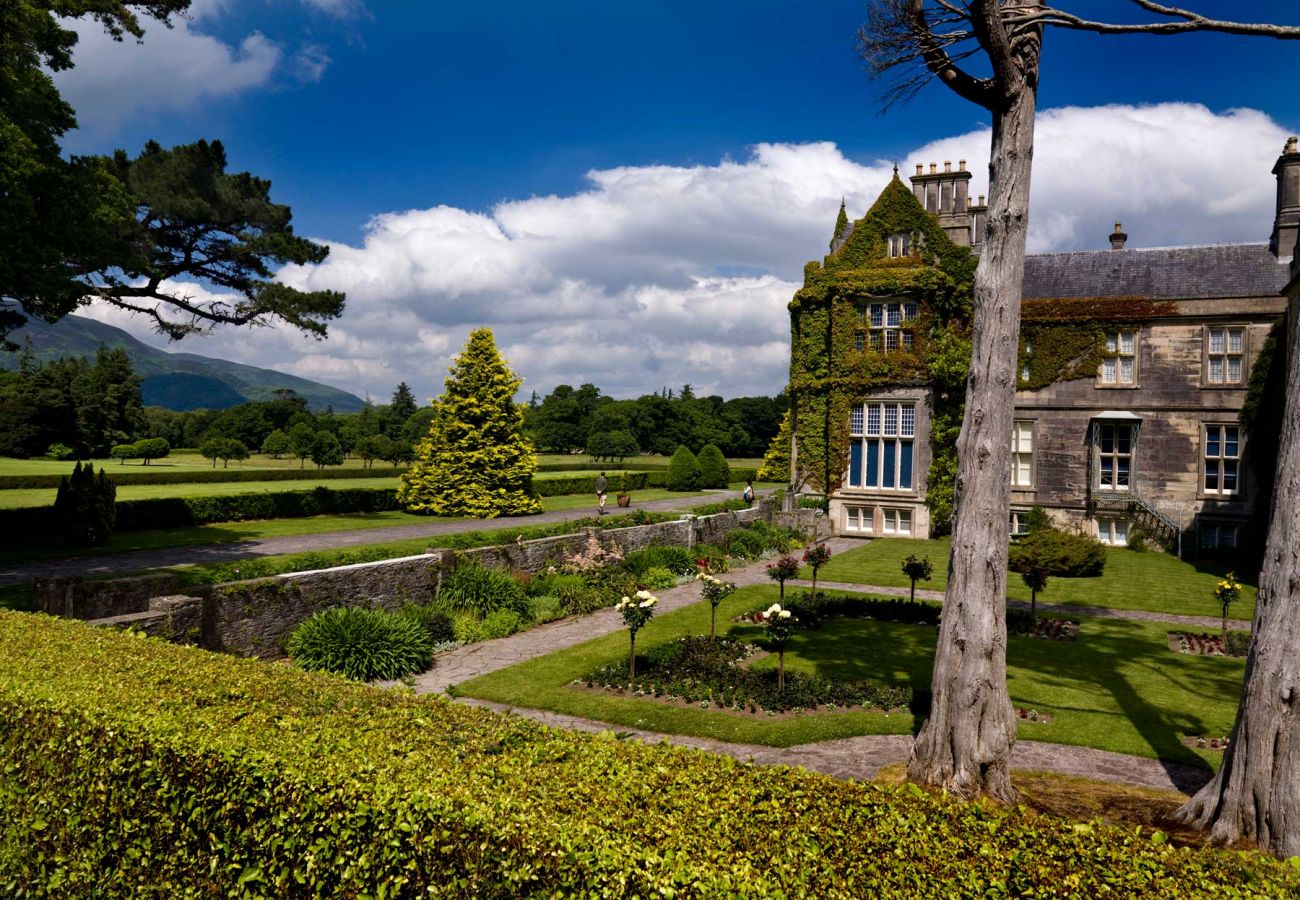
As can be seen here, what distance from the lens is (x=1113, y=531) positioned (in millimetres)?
30047

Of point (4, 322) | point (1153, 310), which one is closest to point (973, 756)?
point (4, 322)

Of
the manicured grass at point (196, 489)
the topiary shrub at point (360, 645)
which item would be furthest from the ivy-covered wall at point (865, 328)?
the manicured grass at point (196, 489)

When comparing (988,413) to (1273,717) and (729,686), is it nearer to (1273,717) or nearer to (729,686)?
(1273,717)

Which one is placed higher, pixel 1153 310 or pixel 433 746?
pixel 1153 310

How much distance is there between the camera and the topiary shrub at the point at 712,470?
5662 cm

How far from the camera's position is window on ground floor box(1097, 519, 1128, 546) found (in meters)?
29.9

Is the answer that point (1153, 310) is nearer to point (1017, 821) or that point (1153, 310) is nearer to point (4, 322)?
point (1017, 821)

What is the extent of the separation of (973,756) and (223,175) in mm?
28297

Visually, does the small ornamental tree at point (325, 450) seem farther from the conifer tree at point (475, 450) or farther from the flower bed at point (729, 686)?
the flower bed at point (729, 686)

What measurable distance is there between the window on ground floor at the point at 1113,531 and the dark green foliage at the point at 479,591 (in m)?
24.3

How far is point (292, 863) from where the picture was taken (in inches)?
200

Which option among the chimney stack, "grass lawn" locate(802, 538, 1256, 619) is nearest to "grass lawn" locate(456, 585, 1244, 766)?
"grass lawn" locate(802, 538, 1256, 619)

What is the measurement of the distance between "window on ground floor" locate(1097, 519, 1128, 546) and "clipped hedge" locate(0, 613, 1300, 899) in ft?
96.7

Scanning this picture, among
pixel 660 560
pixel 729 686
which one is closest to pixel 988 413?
pixel 729 686
